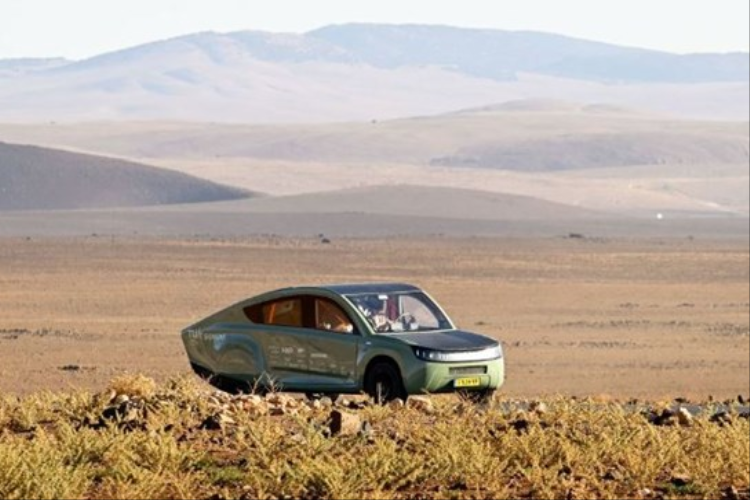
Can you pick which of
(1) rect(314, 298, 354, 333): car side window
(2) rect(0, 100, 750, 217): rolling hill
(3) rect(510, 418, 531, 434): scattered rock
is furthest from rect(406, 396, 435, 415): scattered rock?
(2) rect(0, 100, 750, 217): rolling hill

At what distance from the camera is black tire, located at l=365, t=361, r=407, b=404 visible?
1758 centimetres

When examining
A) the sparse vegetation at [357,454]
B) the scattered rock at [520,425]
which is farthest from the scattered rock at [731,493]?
the scattered rock at [520,425]

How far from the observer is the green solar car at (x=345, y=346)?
17594mm

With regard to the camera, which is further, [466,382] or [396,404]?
[466,382]

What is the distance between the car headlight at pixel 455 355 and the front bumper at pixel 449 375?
0.03 metres

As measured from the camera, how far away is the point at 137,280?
170ft

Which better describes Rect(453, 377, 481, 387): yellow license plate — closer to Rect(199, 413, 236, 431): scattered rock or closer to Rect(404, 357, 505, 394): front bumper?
Rect(404, 357, 505, 394): front bumper

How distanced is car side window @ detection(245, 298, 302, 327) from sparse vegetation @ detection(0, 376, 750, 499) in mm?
3518

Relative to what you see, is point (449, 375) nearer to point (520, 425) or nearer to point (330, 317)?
point (330, 317)

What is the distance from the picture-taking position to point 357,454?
12320 mm

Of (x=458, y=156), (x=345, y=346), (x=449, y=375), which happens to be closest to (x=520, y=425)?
(x=449, y=375)

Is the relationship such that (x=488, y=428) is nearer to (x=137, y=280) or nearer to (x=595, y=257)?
(x=137, y=280)

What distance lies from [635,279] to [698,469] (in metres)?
47.5

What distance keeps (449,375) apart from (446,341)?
470 mm
